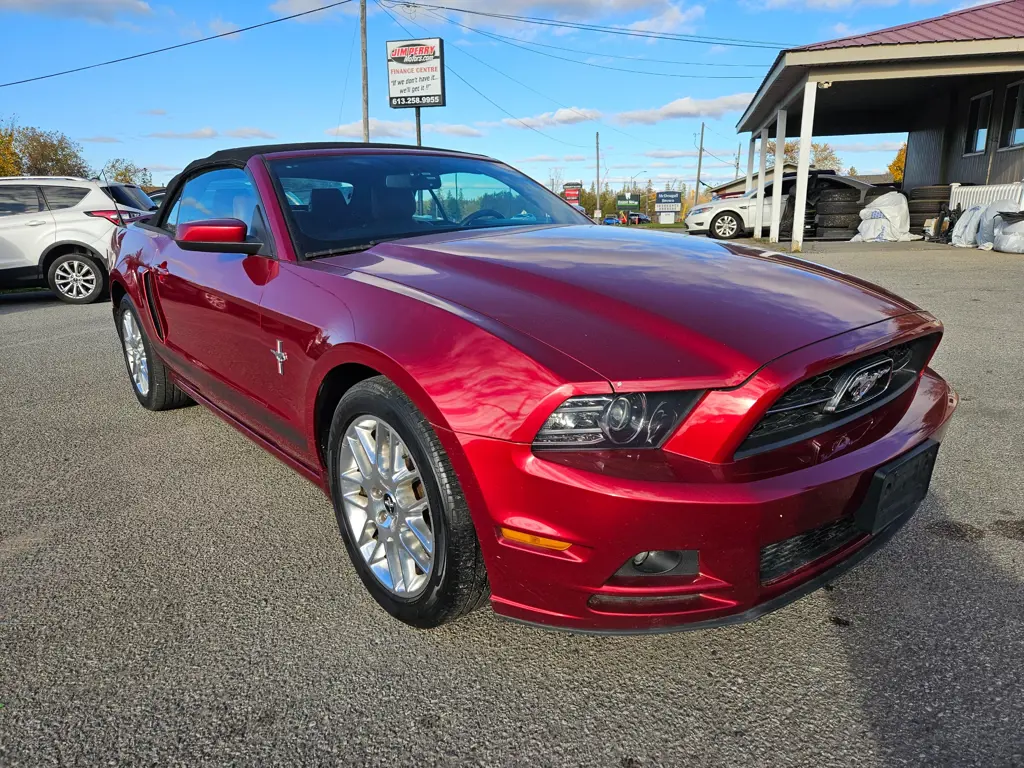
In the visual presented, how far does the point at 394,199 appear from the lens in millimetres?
3047

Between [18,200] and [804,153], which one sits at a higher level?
[804,153]

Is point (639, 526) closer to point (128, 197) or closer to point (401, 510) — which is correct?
point (401, 510)

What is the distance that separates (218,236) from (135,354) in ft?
7.54

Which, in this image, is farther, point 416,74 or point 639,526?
point 416,74

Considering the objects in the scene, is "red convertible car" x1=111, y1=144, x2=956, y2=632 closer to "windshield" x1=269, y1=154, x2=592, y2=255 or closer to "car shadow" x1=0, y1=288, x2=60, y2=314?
"windshield" x1=269, y1=154, x2=592, y2=255

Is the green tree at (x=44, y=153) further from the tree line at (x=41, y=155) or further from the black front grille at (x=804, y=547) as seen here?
the black front grille at (x=804, y=547)

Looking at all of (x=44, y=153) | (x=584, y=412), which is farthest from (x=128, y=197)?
(x=44, y=153)

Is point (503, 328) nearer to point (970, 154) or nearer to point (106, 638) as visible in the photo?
point (106, 638)

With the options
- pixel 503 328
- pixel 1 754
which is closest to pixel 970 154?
pixel 503 328

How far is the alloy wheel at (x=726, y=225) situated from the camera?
1862 cm

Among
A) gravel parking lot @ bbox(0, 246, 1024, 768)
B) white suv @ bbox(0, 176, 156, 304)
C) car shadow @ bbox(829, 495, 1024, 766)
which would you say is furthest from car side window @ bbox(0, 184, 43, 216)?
car shadow @ bbox(829, 495, 1024, 766)

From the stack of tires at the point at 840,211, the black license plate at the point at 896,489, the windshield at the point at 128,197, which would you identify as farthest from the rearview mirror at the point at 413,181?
the stack of tires at the point at 840,211

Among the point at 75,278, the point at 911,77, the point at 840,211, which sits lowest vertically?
the point at 75,278

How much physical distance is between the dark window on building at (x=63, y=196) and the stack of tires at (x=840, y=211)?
15.6m
